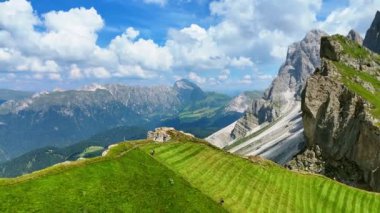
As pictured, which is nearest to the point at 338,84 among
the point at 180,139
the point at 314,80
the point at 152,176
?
the point at 314,80

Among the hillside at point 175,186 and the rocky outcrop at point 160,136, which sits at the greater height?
the rocky outcrop at point 160,136

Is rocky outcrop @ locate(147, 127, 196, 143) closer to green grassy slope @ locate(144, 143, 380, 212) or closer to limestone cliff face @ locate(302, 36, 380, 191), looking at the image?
green grassy slope @ locate(144, 143, 380, 212)

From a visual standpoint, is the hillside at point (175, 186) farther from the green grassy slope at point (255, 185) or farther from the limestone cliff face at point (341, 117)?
the limestone cliff face at point (341, 117)

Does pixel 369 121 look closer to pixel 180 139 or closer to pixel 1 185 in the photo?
pixel 180 139

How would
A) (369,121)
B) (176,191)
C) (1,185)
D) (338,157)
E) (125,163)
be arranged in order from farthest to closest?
(338,157), (369,121), (125,163), (176,191), (1,185)

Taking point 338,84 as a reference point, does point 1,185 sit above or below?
below

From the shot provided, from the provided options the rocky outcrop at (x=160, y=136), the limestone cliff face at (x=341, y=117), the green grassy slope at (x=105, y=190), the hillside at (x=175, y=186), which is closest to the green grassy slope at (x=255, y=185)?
the hillside at (x=175, y=186)
